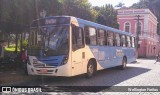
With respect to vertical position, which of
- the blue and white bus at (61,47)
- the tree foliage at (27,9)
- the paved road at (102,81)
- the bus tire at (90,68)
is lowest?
the paved road at (102,81)

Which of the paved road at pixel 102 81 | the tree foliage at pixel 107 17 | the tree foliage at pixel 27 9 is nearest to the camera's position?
the paved road at pixel 102 81

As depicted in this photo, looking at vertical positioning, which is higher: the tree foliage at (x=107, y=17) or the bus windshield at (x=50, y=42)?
the tree foliage at (x=107, y=17)

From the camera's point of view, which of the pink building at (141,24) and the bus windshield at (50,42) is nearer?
the bus windshield at (50,42)

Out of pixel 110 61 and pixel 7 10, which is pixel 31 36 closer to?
pixel 7 10

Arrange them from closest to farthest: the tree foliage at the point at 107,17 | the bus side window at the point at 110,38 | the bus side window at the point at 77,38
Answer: the bus side window at the point at 77,38
the bus side window at the point at 110,38
the tree foliage at the point at 107,17

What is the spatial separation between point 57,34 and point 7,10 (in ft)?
9.06

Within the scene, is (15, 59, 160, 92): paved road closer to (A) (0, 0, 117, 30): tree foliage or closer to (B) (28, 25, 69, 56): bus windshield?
(B) (28, 25, 69, 56): bus windshield

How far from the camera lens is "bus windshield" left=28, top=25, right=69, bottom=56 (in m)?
13.5

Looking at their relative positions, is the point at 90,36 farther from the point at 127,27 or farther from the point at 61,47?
the point at 127,27

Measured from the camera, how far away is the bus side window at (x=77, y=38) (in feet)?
45.5

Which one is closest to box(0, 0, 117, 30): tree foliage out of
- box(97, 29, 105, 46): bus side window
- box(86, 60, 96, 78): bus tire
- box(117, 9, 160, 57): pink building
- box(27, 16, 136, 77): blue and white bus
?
box(27, 16, 136, 77): blue and white bus

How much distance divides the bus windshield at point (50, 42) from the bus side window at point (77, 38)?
39 centimetres

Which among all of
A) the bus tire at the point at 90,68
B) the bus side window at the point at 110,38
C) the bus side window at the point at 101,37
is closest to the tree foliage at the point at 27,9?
the bus side window at the point at 101,37

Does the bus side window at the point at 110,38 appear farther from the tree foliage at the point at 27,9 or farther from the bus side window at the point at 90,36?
the tree foliage at the point at 27,9
